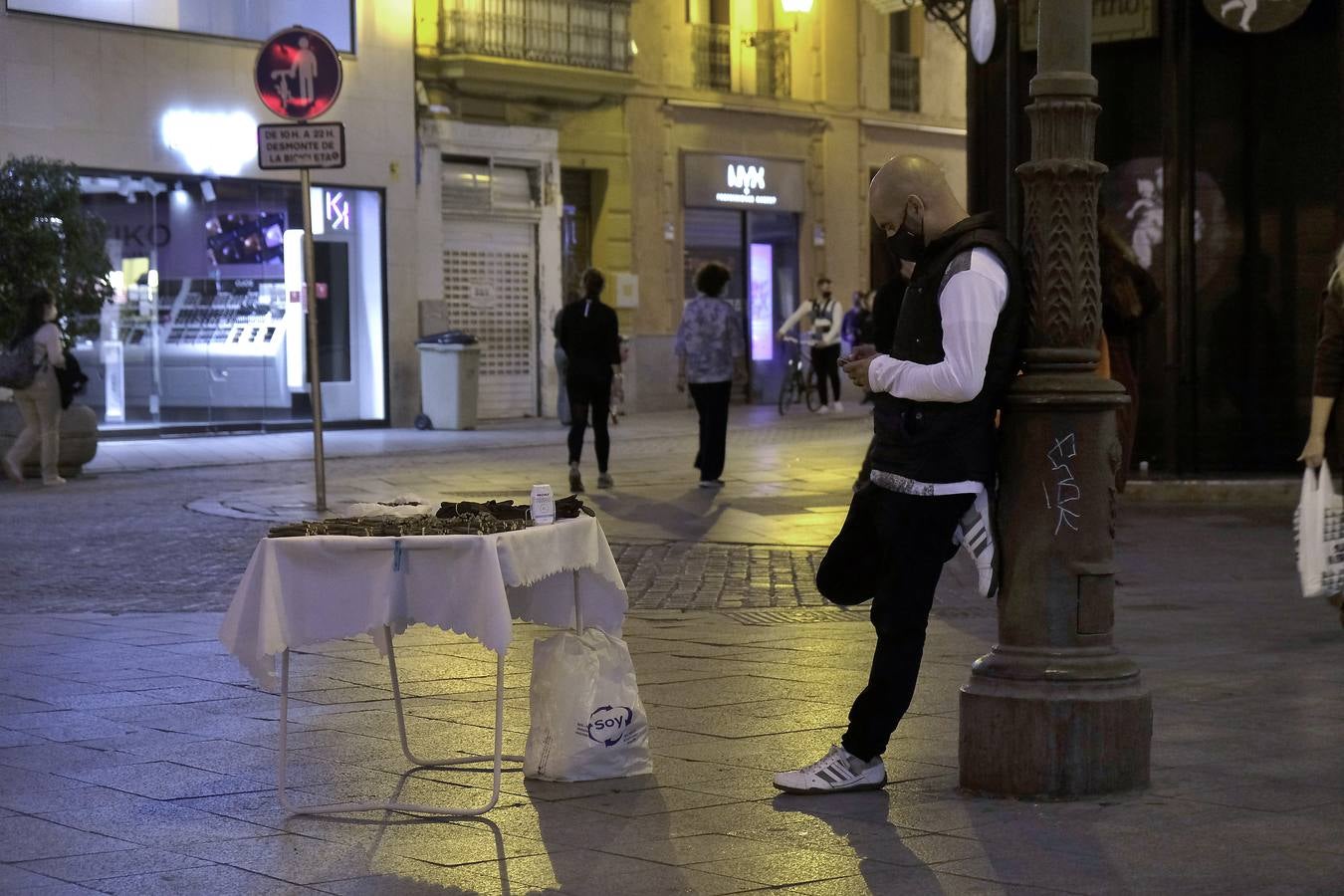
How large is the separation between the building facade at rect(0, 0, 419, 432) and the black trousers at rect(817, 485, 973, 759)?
65.9ft

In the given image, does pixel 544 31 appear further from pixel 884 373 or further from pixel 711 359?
pixel 884 373

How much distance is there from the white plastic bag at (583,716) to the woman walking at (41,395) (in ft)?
44.5

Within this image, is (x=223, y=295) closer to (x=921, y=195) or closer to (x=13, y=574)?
(x=13, y=574)

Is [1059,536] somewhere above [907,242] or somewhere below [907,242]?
below

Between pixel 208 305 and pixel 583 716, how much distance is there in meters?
21.2

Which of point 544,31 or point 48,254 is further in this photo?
point 544,31

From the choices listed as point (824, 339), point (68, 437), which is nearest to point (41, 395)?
point (68, 437)

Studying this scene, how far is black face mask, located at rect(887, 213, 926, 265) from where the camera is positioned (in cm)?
619

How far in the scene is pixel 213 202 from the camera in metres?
26.6

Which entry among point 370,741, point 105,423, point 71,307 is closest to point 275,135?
point 71,307

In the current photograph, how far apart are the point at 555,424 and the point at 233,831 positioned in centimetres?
2389

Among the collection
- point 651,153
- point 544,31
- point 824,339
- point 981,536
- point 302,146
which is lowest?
point 981,536

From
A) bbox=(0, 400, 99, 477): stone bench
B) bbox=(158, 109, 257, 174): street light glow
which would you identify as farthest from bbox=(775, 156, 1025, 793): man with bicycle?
bbox=(158, 109, 257, 174): street light glow

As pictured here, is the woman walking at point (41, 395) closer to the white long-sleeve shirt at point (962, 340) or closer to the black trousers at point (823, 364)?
the white long-sleeve shirt at point (962, 340)
